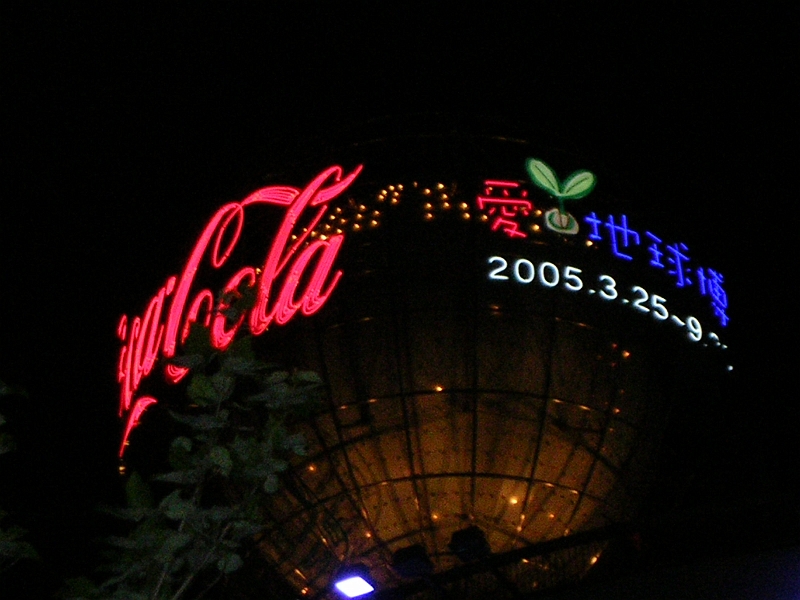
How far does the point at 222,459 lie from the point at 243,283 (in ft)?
46.4

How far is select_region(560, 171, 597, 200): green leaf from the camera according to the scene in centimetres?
2119

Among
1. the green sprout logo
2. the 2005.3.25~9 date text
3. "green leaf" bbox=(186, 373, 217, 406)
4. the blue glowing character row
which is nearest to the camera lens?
"green leaf" bbox=(186, 373, 217, 406)

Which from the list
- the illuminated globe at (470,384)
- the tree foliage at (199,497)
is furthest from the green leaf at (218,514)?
the illuminated globe at (470,384)

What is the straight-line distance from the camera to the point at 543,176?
69.8 ft

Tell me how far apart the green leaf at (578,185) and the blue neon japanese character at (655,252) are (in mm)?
1331

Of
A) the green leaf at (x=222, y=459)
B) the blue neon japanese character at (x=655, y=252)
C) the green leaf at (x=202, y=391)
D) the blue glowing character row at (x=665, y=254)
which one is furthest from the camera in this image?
the blue neon japanese character at (x=655, y=252)

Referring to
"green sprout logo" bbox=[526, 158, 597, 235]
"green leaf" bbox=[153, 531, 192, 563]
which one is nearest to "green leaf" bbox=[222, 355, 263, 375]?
"green leaf" bbox=[153, 531, 192, 563]

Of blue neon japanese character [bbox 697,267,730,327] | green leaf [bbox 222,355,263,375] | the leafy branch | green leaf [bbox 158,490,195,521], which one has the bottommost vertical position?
green leaf [bbox 158,490,195,521]

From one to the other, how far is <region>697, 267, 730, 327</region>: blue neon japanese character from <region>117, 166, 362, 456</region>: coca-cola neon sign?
6.63 meters

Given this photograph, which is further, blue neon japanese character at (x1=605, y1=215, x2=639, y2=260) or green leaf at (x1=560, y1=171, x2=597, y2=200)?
green leaf at (x1=560, y1=171, x2=597, y2=200)

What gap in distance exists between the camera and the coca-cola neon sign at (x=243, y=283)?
20.1 m

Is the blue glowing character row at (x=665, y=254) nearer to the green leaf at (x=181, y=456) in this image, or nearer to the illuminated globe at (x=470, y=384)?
the illuminated globe at (x=470, y=384)

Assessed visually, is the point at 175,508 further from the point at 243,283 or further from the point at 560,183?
the point at 560,183

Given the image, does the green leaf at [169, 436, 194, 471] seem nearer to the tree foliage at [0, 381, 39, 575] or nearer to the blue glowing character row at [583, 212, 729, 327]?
the tree foliage at [0, 381, 39, 575]
